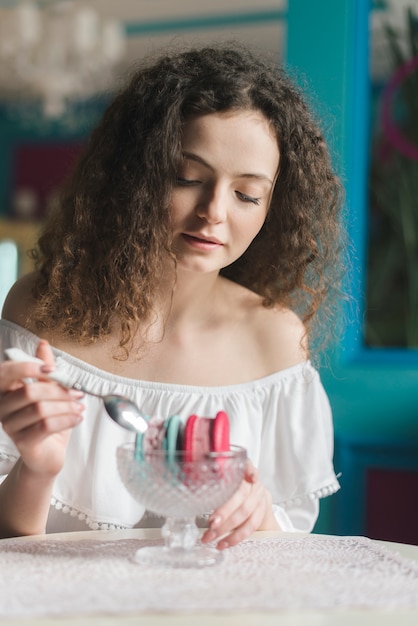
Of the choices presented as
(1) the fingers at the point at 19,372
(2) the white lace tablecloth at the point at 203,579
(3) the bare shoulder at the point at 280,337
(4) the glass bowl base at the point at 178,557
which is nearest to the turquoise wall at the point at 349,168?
(3) the bare shoulder at the point at 280,337

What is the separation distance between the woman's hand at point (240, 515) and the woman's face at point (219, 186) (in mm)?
378

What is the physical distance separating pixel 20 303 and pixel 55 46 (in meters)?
4.66

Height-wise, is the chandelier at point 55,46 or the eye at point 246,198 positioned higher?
the chandelier at point 55,46

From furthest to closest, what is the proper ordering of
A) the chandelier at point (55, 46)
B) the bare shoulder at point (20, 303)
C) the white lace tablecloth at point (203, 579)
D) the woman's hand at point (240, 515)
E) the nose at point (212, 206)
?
the chandelier at point (55, 46), the bare shoulder at point (20, 303), the nose at point (212, 206), the woman's hand at point (240, 515), the white lace tablecloth at point (203, 579)

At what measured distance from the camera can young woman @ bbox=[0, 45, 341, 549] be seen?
1.33 meters

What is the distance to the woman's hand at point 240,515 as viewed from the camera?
40.9 inches

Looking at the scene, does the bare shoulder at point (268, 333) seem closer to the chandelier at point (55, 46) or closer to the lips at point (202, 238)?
the lips at point (202, 238)

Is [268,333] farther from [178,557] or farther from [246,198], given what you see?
[178,557]

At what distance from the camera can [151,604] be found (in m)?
0.81

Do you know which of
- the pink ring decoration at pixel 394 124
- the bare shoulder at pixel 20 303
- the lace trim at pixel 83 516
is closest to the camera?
the lace trim at pixel 83 516

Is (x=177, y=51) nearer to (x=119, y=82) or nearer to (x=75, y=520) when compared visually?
(x=119, y=82)

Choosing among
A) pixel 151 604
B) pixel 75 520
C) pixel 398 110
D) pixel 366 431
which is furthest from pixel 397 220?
pixel 151 604

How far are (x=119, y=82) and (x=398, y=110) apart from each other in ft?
3.77

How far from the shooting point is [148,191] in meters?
1.38
